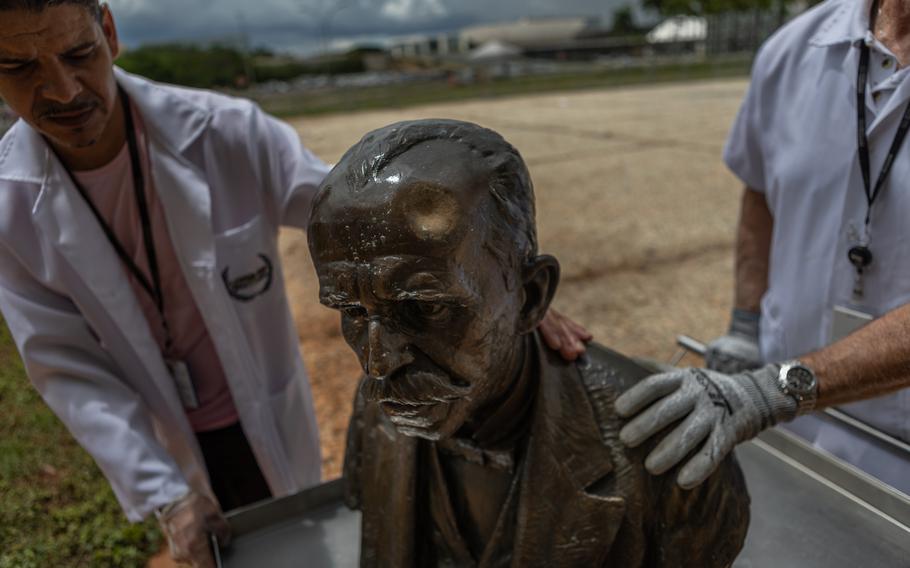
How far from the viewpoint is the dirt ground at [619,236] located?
457cm

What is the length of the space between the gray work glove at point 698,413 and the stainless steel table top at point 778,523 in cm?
30

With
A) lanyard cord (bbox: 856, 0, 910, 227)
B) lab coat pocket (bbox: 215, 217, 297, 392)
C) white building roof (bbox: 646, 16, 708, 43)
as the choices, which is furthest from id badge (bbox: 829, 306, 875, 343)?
white building roof (bbox: 646, 16, 708, 43)

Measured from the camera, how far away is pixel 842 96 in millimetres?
1735

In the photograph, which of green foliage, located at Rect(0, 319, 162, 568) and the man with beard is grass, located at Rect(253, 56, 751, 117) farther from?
the man with beard

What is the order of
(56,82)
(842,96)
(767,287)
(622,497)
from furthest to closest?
(767,287) < (842,96) < (56,82) < (622,497)

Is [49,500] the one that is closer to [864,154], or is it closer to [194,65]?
[864,154]

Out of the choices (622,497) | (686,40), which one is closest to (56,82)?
(622,497)

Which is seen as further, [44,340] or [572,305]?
[572,305]

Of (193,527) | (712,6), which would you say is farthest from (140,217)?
(712,6)

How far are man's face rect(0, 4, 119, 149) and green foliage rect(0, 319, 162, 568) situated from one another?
1.81 m

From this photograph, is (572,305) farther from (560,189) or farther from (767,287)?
(560,189)

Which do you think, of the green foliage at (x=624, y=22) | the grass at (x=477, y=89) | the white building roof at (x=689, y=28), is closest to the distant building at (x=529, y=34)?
the green foliage at (x=624, y=22)

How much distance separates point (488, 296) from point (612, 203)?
679 centimetres

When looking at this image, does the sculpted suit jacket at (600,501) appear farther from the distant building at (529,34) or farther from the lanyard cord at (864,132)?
the distant building at (529,34)
